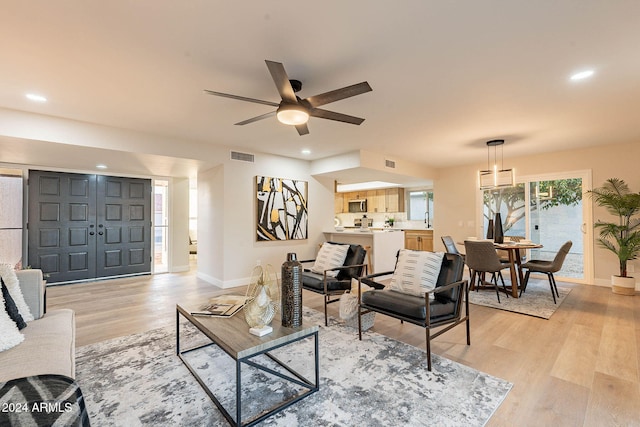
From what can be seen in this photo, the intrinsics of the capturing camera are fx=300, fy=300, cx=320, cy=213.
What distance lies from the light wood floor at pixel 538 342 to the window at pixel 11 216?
0.91m

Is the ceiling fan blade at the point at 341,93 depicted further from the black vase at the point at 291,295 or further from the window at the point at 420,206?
the window at the point at 420,206

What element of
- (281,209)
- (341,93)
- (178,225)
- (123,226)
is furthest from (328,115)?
(123,226)

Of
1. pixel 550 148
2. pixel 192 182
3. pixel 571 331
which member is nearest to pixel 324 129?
pixel 571 331

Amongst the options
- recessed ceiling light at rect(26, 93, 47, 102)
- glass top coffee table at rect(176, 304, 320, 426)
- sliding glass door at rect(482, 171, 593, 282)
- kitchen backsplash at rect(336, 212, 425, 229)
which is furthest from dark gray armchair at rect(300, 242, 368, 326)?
kitchen backsplash at rect(336, 212, 425, 229)

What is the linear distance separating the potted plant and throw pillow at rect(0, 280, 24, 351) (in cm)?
698

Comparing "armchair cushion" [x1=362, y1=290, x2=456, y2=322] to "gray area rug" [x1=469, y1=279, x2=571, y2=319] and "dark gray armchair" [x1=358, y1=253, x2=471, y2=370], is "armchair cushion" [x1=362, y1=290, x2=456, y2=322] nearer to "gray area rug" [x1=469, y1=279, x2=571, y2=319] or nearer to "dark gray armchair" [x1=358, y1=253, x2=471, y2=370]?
"dark gray armchair" [x1=358, y1=253, x2=471, y2=370]

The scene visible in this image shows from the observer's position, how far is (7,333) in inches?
67.2

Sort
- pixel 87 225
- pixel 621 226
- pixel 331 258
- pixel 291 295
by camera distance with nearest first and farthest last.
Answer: pixel 291 295, pixel 331 258, pixel 621 226, pixel 87 225

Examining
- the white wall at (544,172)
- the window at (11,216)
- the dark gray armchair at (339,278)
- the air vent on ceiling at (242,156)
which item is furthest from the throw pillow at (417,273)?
the window at (11,216)

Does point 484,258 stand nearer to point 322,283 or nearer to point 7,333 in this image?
point 322,283

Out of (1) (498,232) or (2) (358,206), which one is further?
(2) (358,206)

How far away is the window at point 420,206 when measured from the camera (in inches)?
339

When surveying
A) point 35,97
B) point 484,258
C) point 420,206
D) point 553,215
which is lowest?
point 484,258

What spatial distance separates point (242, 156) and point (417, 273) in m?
3.76
